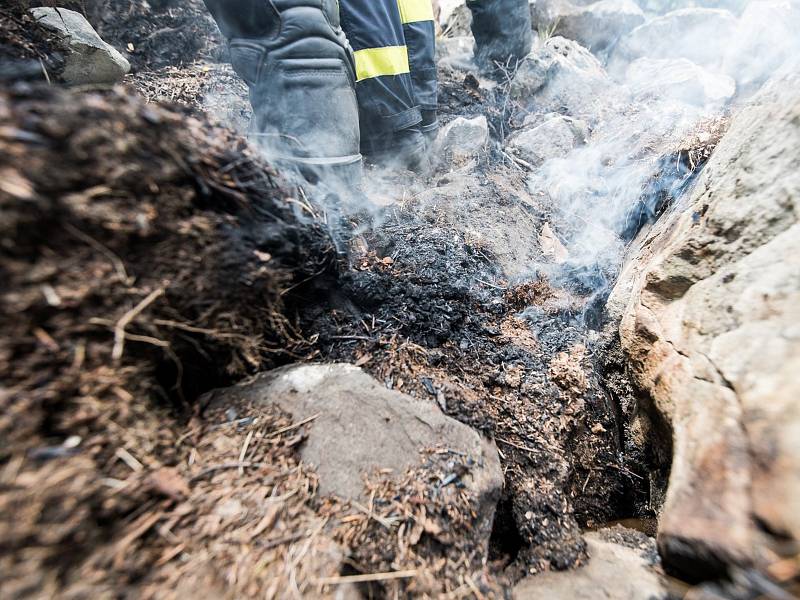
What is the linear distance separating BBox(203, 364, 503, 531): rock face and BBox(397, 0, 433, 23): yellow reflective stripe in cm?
321

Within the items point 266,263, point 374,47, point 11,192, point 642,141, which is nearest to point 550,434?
point 266,263

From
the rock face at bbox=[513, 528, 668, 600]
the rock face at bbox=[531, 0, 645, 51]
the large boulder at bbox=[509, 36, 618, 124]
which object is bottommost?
the rock face at bbox=[513, 528, 668, 600]

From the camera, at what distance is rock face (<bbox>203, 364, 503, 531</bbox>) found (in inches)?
46.6

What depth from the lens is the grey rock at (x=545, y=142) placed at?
→ 382 centimetres

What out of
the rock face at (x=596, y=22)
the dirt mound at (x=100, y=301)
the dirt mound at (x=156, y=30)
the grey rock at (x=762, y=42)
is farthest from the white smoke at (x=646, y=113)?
the dirt mound at (x=156, y=30)

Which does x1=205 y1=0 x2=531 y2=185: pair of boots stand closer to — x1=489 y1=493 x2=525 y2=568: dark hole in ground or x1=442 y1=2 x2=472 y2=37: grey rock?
x1=489 y1=493 x2=525 y2=568: dark hole in ground

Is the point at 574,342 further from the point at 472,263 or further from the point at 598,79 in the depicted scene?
the point at 598,79

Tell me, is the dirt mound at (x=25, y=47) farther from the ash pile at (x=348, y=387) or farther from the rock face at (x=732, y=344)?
the rock face at (x=732, y=344)

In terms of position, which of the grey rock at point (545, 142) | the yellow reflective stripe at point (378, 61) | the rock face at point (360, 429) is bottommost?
the rock face at point (360, 429)

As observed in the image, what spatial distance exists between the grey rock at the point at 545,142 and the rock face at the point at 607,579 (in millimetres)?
3390

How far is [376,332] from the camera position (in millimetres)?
1668

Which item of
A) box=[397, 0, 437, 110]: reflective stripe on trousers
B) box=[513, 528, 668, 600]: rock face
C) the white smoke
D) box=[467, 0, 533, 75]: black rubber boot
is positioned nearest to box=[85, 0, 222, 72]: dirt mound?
box=[397, 0, 437, 110]: reflective stripe on trousers

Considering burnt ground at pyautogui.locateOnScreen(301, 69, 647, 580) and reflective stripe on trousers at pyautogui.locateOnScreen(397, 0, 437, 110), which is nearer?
burnt ground at pyautogui.locateOnScreen(301, 69, 647, 580)

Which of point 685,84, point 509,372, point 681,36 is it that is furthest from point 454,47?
point 509,372
